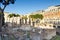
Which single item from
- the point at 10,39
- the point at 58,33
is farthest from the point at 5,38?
the point at 58,33

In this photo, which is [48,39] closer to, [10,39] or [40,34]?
[40,34]

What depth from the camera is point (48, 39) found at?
37.5 ft

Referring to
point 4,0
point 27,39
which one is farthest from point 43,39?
point 4,0

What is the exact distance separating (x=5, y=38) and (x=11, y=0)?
10.6 metres

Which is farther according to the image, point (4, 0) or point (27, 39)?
point (4, 0)

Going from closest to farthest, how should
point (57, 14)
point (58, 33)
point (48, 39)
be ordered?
point (48, 39) → point (58, 33) → point (57, 14)

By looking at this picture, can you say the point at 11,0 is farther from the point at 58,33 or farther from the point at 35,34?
the point at 35,34

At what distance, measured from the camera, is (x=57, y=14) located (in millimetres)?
58469

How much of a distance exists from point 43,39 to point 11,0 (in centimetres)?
990

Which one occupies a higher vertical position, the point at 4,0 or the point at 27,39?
the point at 4,0

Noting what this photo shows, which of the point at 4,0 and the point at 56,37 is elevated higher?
the point at 4,0

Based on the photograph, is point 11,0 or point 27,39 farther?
point 11,0

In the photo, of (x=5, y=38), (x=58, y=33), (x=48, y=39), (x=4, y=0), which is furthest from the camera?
(x=4, y=0)

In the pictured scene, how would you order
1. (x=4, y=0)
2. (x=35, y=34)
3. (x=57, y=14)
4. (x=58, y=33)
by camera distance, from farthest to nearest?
(x=57, y=14)
(x=4, y=0)
(x=58, y=33)
(x=35, y=34)
